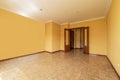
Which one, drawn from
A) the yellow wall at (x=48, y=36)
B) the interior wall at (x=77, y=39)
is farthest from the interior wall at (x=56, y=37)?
the interior wall at (x=77, y=39)

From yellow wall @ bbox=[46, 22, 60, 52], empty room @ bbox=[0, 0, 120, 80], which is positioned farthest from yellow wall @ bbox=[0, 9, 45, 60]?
yellow wall @ bbox=[46, 22, 60, 52]

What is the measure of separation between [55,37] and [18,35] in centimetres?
284

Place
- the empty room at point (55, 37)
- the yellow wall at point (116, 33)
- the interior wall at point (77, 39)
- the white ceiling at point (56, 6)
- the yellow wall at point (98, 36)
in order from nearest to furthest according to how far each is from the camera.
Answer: the yellow wall at point (116, 33), the empty room at point (55, 37), the white ceiling at point (56, 6), the yellow wall at point (98, 36), the interior wall at point (77, 39)

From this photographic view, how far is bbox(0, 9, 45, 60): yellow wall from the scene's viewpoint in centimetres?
377

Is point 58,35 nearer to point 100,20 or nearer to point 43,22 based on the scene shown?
point 43,22

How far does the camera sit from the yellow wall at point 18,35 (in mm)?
3773

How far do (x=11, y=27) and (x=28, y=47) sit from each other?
1.74 meters

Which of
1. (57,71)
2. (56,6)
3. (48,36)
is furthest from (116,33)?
(48,36)

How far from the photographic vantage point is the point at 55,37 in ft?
20.8

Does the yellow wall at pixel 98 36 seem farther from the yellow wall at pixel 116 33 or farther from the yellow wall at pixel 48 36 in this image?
the yellow wall at pixel 48 36

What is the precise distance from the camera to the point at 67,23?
6.49 metres

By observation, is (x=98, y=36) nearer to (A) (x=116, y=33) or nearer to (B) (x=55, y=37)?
(A) (x=116, y=33)

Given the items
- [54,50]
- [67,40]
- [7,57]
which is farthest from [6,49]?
[67,40]

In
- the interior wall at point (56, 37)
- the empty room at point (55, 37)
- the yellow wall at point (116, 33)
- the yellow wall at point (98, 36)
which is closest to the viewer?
the yellow wall at point (116, 33)
